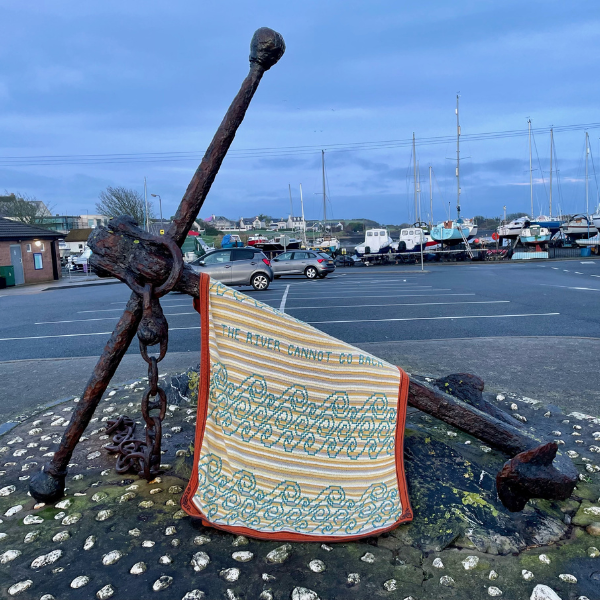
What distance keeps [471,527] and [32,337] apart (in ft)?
27.6

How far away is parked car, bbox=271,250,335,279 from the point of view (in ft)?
73.3

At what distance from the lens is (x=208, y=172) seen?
8.14 ft

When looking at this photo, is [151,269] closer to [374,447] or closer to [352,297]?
[374,447]

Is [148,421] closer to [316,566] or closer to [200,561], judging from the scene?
[200,561]

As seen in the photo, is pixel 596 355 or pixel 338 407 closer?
pixel 338 407

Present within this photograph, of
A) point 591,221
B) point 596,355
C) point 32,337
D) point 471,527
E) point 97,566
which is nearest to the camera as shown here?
point 97,566

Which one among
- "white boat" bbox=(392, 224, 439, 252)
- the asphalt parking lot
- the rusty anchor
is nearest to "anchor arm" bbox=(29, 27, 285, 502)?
the rusty anchor

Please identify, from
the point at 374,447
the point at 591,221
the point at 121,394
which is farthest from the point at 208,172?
the point at 591,221

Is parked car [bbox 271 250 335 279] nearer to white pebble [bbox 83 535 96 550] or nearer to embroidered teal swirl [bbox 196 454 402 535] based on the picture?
embroidered teal swirl [bbox 196 454 402 535]

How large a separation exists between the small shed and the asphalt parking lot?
437 inches

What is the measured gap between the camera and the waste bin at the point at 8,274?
917 inches

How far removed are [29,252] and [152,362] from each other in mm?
26691

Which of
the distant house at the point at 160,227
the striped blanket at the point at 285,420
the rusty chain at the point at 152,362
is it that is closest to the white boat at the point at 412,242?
the distant house at the point at 160,227

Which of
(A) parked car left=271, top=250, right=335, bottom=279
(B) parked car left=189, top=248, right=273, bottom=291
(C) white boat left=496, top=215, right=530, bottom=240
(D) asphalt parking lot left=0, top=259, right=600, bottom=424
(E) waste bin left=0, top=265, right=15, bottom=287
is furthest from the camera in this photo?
(C) white boat left=496, top=215, right=530, bottom=240
